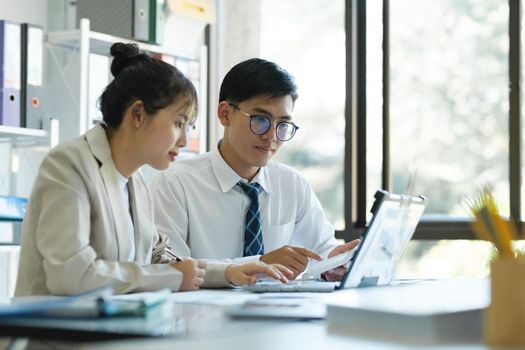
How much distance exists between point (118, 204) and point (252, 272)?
1.14 ft

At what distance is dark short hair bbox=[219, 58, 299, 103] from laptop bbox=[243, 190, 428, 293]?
69 centimetres

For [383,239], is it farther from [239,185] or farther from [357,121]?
[357,121]

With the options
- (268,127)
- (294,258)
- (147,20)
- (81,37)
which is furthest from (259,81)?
(147,20)

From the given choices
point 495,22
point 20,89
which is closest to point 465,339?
point 20,89

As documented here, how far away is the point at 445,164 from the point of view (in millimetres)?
4352

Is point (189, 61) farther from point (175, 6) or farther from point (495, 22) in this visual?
point (495, 22)

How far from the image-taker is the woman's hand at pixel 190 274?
190cm

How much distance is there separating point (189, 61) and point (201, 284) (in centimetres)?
206

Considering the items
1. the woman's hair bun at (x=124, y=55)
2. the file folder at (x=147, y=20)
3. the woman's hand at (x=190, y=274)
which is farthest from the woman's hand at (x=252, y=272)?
the file folder at (x=147, y=20)

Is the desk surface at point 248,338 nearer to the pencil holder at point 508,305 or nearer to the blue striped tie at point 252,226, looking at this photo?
the pencil holder at point 508,305

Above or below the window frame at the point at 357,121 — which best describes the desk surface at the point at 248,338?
below

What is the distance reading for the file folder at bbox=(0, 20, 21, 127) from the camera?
10.1 ft

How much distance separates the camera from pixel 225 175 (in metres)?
2.67

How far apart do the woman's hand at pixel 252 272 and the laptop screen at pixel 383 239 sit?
189 millimetres
